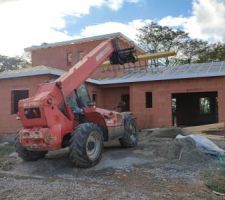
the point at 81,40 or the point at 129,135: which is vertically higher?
the point at 81,40

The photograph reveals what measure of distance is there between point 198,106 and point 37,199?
87.3 ft

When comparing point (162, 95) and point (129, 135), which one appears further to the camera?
point (162, 95)

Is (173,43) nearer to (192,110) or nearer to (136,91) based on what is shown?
(192,110)

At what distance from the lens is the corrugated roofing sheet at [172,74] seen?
21.3 m

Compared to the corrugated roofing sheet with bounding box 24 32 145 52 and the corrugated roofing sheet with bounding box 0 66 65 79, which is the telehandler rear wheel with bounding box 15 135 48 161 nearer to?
the corrugated roofing sheet with bounding box 0 66 65 79

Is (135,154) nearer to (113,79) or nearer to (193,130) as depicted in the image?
(193,130)

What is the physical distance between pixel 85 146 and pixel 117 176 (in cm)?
124

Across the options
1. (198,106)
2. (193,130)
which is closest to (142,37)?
(198,106)

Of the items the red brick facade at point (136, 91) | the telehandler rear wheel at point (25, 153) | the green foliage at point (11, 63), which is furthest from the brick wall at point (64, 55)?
the green foliage at point (11, 63)

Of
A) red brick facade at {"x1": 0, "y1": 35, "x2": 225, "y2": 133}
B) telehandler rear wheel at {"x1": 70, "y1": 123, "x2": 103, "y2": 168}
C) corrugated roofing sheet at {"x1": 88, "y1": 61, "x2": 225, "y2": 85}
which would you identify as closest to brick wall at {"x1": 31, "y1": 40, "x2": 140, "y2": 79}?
red brick facade at {"x1": 0, "y1": 35, "x2": 225, "y2": 133}

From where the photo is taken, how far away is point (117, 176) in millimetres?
9070

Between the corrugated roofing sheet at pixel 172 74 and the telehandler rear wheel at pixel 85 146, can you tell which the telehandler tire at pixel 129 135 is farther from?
the corrugated roofing sheet at pixel 172 74

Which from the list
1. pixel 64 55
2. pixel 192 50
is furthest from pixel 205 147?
pixel 192 50

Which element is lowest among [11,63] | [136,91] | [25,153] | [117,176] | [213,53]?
[117,176]
